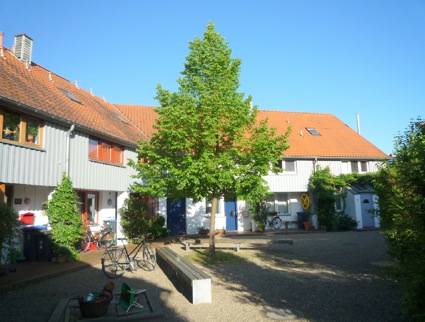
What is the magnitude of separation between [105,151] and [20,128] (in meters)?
5.16

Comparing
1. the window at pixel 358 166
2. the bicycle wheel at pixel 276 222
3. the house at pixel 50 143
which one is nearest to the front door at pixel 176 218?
the house at pixel 50 143

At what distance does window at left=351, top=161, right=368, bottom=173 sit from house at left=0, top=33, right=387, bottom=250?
2.9 inches

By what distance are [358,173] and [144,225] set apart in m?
15.9

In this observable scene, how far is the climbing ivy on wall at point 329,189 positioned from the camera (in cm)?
2239

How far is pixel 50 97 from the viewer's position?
1399 centimetres

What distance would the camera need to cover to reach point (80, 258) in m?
12.2

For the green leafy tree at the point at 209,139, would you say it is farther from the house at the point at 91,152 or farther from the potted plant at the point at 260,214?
the potted plant at the point at 260,214

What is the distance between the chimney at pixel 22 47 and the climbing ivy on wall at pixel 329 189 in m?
18.6

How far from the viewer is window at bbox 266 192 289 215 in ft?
79.7

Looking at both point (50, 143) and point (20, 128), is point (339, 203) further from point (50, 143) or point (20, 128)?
point (20, 128)

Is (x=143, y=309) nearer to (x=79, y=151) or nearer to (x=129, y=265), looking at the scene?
(x=129, y=265)

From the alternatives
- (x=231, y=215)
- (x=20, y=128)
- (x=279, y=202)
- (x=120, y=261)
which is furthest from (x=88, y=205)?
(x=279, y=202)

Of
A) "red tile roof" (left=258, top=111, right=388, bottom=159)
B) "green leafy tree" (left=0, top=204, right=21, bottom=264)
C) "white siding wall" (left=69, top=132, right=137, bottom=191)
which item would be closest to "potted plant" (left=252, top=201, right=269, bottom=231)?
"red tile roof" (left=258, top=111, right=388, bottom=159)

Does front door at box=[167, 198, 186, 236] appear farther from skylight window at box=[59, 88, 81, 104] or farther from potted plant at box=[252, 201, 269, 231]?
skylight window at box=[59, 88, 81, 104]
